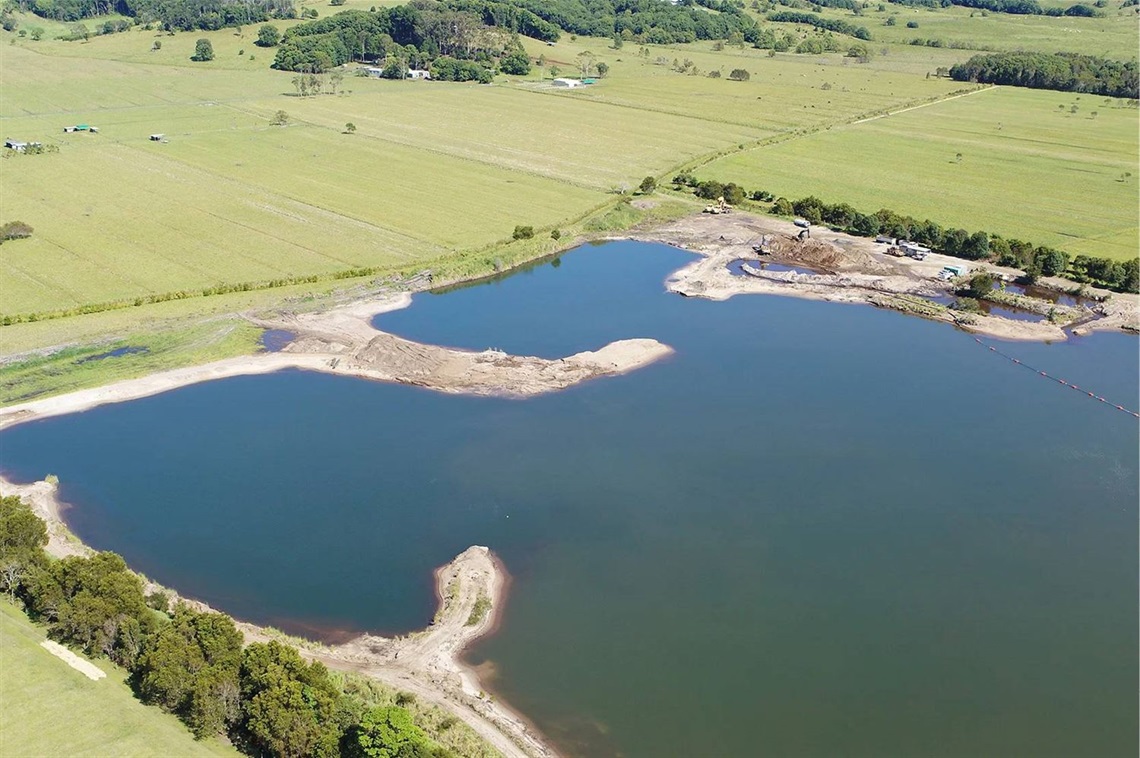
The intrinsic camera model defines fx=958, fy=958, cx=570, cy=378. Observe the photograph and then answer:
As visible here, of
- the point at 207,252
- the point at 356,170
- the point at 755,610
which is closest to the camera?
the point at 755,610

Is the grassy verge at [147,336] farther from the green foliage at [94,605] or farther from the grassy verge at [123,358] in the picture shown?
the green foliage at [94,605]

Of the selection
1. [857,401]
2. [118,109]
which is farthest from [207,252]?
[118,109]

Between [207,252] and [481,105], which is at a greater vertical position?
[481,105]

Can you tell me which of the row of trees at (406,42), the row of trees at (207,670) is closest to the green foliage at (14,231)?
the row of trees at (207,670)

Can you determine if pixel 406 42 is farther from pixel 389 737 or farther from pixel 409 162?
pixel 389 737

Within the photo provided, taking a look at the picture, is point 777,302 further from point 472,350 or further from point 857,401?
point 472,350

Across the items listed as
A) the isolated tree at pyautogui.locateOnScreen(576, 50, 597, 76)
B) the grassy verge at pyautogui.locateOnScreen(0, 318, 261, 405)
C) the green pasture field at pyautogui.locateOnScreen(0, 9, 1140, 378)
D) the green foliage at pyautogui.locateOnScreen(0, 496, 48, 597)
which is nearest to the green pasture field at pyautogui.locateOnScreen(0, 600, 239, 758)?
the green foliage at pyautogui.locateOnScreen(0, 496, 48, 597)

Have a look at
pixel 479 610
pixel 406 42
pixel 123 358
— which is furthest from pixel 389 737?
pixel 406 42
